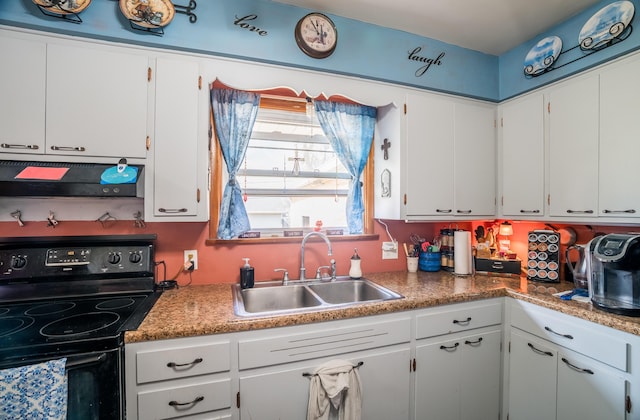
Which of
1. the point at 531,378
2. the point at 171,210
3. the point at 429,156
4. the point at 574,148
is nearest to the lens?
the point at 171,210

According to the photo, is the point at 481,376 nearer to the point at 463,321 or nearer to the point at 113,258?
the point at 463,321

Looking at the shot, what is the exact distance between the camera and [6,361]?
0.99 m

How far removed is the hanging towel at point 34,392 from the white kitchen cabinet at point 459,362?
1550 millimetres

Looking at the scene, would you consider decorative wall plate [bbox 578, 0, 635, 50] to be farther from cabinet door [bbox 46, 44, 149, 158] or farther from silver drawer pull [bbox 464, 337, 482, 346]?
cabinet door [bbox 46, 44, 149, 158]

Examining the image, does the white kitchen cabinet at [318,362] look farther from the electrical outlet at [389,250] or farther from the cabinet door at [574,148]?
the cabinet door at [574,148]

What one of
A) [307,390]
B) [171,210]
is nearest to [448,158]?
[307,390]

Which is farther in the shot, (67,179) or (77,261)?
(77,261)

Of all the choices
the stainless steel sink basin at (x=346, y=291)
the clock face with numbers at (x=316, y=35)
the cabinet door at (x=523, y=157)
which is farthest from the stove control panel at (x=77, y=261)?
the cabinet door at (x=523, y=157)

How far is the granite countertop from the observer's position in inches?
48.8

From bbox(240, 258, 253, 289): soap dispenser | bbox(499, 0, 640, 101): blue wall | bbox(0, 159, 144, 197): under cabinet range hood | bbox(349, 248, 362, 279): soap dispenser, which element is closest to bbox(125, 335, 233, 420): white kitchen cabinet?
bbox(240, 258, 253, 289): soap dispenser

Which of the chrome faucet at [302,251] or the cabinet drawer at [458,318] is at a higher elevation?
the chrome faucet at [302,251]

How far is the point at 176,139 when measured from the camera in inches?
61.4

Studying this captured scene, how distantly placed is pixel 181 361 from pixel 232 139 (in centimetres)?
129

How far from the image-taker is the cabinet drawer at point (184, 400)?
1180 mm
